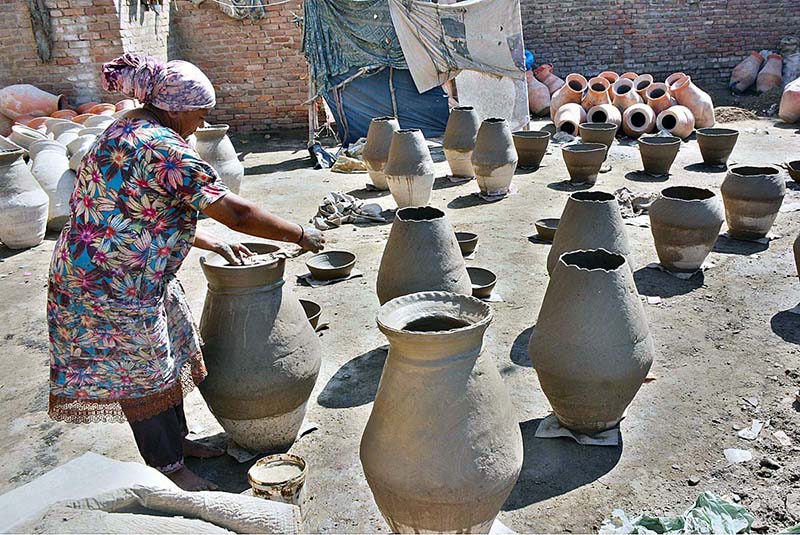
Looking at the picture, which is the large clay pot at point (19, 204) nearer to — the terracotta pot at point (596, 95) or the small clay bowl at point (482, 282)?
the small clay bowl at point (482, 282)

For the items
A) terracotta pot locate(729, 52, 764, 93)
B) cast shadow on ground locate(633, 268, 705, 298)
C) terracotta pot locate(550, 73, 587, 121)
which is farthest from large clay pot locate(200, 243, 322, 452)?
terracotta pot locate(729, 52, 764, 93)

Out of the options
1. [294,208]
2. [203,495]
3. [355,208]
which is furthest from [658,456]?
[294,208]

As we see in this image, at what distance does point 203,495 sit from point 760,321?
14.3 ft

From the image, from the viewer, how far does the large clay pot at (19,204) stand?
6734 mm

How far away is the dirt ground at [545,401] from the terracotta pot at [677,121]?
379 cm

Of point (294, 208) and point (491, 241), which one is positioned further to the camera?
point (294, 208)

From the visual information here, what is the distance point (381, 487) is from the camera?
2.47m

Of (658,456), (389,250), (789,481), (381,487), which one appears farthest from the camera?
(389,250)

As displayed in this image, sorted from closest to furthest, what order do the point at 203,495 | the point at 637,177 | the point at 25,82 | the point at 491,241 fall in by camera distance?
the point at 203,495, the point at 491,241, the point at 637,177, the point at 25,82

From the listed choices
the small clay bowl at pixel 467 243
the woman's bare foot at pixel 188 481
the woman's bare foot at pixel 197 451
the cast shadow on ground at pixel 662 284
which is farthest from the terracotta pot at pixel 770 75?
the woman's bare foot at pixel 188 481

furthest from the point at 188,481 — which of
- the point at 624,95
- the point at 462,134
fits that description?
the point at 624,95

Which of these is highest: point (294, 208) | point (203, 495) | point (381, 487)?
point (203, 495)

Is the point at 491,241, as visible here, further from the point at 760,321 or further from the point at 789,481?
the point at 789,481

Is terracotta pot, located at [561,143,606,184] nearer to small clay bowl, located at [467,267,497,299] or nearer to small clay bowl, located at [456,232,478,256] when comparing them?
small clay bowl, located at [456,232,478,256]
